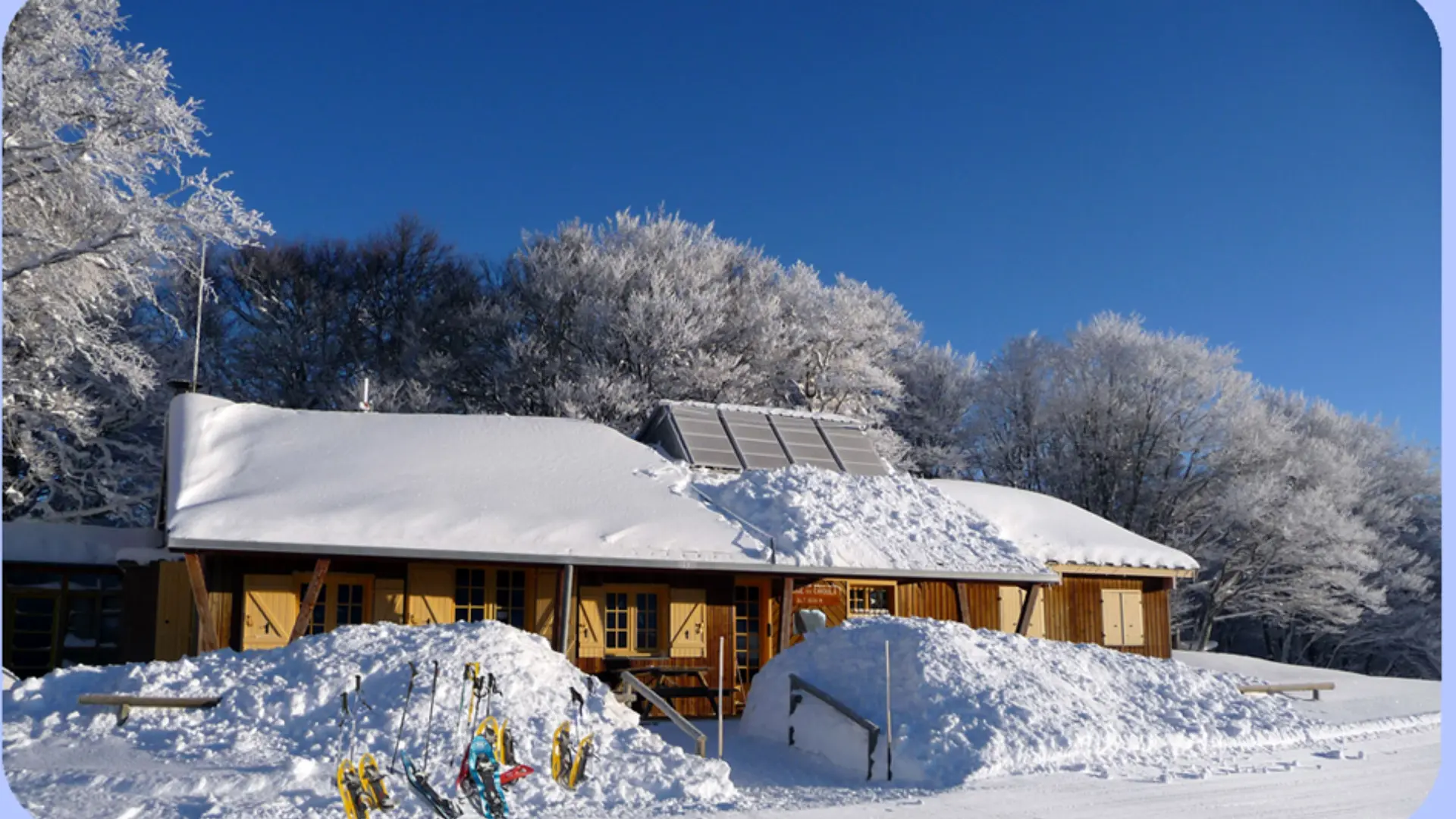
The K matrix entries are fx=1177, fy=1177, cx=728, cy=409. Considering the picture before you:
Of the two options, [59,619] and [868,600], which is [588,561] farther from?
[59,619]

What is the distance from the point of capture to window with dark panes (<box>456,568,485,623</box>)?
1477cm

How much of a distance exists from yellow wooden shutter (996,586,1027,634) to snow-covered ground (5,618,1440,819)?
15.6 ft

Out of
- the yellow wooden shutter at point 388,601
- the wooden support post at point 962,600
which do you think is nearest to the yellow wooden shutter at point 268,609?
the yellow wooden shutter at point 388,601

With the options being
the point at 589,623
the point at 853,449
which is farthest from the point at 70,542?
the point at 853,449

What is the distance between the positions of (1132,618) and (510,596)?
10.9m

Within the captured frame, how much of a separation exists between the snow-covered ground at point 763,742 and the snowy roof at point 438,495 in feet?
5.43

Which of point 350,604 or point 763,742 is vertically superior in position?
point 350,604

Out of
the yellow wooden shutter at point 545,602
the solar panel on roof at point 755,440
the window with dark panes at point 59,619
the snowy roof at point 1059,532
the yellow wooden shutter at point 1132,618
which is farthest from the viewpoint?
the yellow wooden shutter at point 1132,618

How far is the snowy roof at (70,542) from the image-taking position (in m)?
17.5

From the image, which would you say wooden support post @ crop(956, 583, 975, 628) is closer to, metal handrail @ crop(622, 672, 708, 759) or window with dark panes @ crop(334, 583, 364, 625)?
metal handrail @ crop(622, 672, 708, 759)

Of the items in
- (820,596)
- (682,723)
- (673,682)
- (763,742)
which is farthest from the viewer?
(820,596)

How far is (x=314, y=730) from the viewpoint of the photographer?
985cm

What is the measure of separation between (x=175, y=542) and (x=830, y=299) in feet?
73.3

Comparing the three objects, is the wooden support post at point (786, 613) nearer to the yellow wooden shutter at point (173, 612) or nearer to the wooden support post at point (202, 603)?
the wooden support post at point (202, 603)
